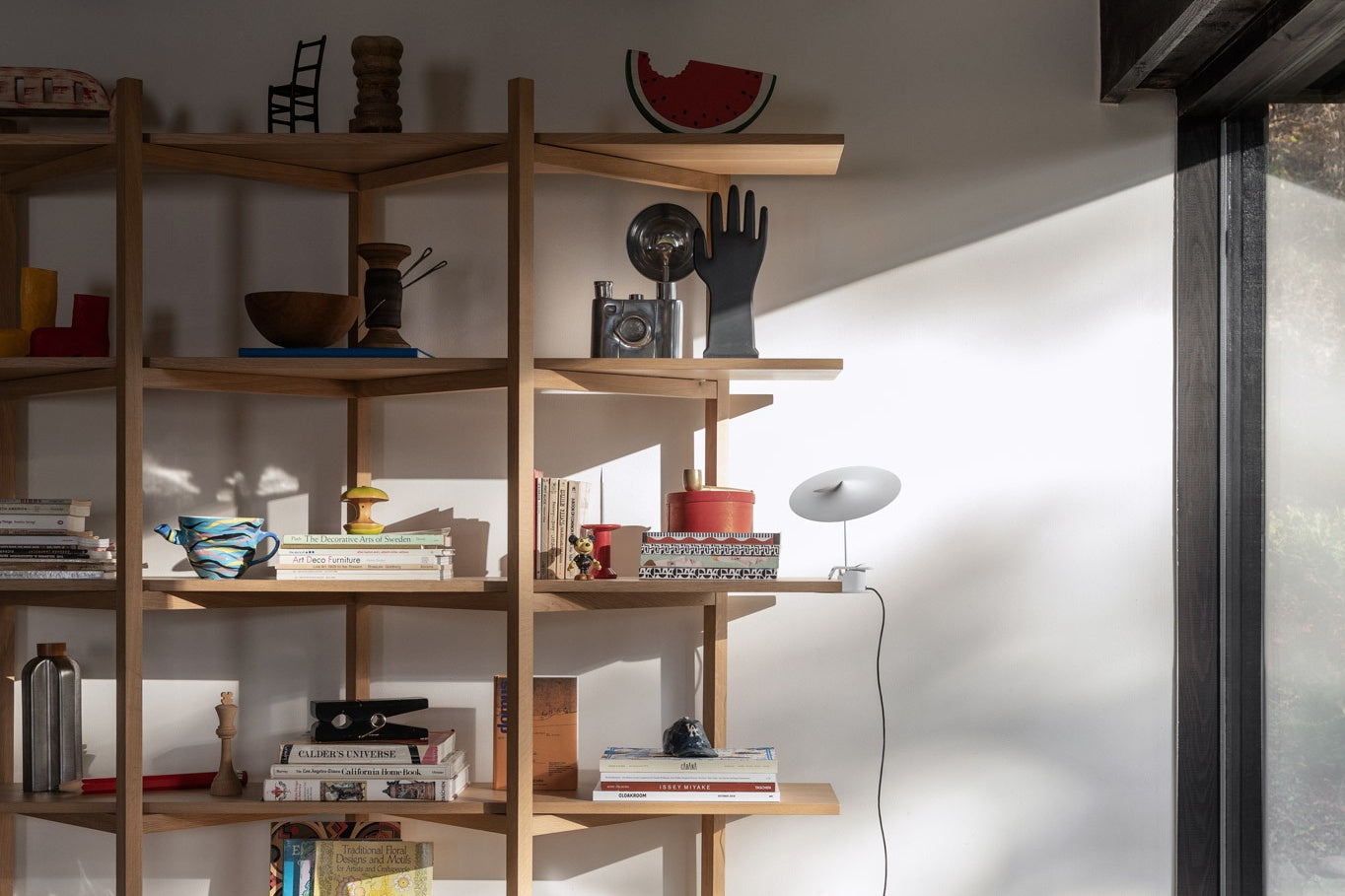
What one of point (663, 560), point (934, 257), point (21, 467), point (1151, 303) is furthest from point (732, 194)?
point (21, 467)

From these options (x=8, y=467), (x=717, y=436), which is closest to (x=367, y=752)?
(x=717, y=436)

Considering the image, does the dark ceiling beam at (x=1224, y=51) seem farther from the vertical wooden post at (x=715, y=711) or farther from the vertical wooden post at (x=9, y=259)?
the vertical wooden post at (x=9, y=259)

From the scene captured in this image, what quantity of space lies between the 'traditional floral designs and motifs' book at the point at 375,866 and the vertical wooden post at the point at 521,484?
0.29 meters

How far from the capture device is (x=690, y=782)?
2.37 m

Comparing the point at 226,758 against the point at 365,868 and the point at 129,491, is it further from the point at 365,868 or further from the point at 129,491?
the point at 129,491

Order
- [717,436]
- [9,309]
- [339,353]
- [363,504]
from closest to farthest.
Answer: [339,353], [363,504], [717,436], [9,309]

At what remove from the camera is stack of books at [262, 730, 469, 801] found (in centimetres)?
239

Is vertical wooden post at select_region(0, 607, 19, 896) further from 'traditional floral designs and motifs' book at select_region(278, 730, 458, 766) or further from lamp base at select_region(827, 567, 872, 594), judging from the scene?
lamp base at select_region(827, 567, 872, 594)

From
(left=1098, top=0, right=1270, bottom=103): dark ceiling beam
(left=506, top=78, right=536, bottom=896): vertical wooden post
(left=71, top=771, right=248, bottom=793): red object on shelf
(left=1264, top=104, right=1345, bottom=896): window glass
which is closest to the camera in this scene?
(left=1264, top=104, right=1345, bottom=896): window glass

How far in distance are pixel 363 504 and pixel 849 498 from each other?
1019 mm

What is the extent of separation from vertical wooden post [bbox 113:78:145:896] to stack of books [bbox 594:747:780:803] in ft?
3.03

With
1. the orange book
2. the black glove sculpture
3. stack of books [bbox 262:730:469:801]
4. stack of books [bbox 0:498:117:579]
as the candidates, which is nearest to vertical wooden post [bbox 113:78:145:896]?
stack of books [bbox 0:498:117:579]

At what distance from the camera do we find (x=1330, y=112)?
6.73 feet

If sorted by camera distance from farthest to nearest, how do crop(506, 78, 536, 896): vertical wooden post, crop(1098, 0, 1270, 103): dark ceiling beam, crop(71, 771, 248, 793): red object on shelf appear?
crop(71, 771, 248, 793): red object on shelf
crop(506, 78, 536, 896): vertical wooden post
crop(1098, 0, 1270, 103): dark ceiling beam
